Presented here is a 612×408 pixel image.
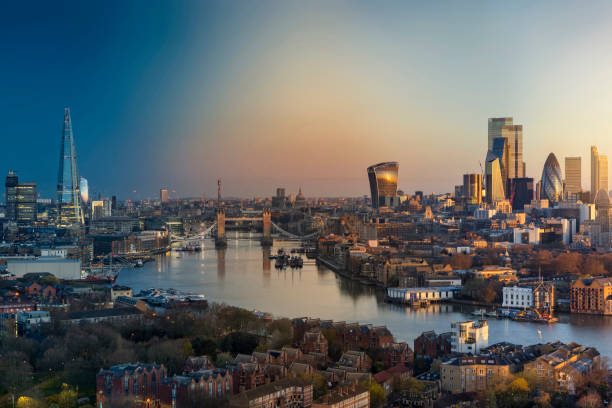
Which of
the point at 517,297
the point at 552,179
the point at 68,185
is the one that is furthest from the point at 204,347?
the point at 552,179

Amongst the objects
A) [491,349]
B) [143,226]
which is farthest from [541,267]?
[143,226]

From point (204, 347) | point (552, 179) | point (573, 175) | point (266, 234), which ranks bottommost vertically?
point (204, 347)

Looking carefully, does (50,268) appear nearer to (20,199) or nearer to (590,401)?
(590,401)

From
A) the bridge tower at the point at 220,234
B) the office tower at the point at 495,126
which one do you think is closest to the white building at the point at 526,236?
the bridge tower at the point at 220,234

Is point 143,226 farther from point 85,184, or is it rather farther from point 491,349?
point 491,349

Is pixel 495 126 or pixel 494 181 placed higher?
pixel 495 126

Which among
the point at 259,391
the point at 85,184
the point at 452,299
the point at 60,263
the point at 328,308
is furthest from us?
the point at 85,184

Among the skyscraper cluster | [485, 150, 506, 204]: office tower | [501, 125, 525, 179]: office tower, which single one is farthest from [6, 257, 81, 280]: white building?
[501, 125, 525, 179]: office tower

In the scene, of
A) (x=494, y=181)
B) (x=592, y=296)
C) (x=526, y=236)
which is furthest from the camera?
(x=494, y=181)
